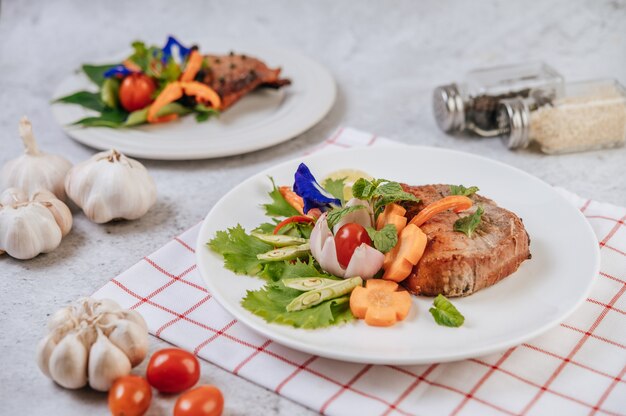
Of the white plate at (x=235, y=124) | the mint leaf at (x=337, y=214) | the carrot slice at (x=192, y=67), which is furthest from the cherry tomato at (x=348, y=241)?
the carrot slice at (x=192, y=67)

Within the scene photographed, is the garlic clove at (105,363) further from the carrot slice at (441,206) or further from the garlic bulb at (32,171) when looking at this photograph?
the garlic bulb at (32,171)

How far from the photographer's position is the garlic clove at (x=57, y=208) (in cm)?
391

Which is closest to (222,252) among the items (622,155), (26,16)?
(622,155)

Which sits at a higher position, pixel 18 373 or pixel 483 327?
pixel 483 327

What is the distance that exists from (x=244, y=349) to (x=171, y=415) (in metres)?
0.43

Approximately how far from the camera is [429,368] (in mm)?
3029

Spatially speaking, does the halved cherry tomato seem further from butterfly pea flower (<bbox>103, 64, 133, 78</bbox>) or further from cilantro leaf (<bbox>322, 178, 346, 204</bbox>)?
butterfly pea flower (<bbox>103, 64, 133, 78</bbox>)

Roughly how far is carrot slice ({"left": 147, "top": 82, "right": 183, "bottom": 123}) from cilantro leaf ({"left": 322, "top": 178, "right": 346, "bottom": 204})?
61.9 inches

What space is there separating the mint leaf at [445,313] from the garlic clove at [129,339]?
1114 mm

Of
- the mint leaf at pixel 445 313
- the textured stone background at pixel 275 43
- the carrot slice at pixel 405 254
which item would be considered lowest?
the textured stone background at pixel 275 43

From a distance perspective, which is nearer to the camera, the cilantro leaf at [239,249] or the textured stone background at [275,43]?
the cilantro leaf at [239,249]

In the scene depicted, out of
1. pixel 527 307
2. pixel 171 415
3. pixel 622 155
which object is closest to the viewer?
pixel 171 415

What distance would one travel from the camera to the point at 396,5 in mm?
6699

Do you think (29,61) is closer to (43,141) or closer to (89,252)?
(43,141)
